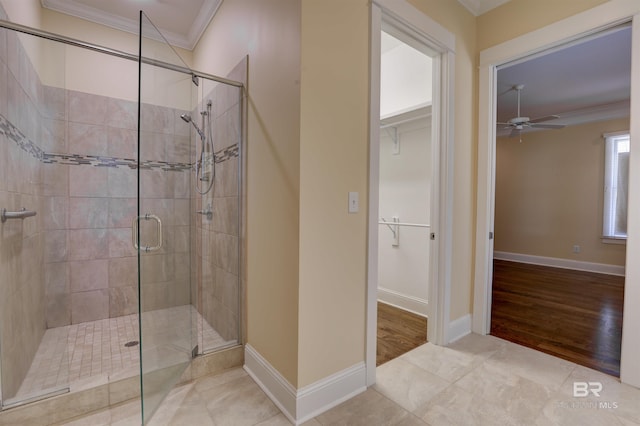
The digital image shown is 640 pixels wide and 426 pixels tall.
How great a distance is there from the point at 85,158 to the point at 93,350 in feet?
5.65

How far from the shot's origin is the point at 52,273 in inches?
102

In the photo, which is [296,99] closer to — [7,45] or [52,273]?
[7,45]

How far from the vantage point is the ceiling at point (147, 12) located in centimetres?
269

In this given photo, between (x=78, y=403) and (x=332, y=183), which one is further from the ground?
(x=332, y=183)

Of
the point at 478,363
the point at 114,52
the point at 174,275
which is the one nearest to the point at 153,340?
the point at 174,275

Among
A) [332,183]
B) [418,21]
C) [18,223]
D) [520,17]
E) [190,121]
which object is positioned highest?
[520,17]

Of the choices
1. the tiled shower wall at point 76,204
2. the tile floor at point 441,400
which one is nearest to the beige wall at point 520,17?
the tile floor at point 441,400

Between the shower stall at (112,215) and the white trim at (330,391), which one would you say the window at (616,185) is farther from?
the shower stall at (112,215)

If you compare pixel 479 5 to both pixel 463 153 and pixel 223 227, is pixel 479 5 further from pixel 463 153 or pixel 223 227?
pixel 223 227

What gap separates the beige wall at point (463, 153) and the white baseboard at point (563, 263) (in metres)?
4.30

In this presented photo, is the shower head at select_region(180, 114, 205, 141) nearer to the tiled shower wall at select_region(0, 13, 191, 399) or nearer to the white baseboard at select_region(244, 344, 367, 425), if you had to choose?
the tiled shower wall at select_region(0, 13, 191, 399)

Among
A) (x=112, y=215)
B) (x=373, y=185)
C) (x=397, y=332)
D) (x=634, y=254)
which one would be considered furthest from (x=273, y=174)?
(x=634, y=254)

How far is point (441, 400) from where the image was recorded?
1.72m

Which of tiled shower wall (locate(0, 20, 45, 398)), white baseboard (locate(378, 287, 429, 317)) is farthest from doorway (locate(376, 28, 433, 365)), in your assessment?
tiled shower wall (locate(0, 20, 45, 398))
